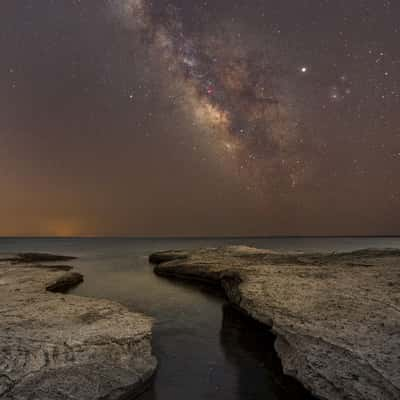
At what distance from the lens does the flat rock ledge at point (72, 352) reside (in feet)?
20.9

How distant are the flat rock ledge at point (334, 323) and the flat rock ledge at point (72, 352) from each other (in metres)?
4.28

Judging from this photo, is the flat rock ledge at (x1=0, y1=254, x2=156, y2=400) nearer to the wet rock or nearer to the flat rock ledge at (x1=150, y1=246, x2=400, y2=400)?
the flat rock ledge at (x1=150, y1=246, x2=400, y2=400)

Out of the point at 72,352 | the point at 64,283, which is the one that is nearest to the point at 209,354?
the point at 72,352

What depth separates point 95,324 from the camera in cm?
984

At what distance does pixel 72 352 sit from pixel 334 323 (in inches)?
306

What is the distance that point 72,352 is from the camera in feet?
24.8

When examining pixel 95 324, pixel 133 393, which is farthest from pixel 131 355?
pixel 95 324

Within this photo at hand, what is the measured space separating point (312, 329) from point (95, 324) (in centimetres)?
722

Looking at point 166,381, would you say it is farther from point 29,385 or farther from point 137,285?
point 137,285

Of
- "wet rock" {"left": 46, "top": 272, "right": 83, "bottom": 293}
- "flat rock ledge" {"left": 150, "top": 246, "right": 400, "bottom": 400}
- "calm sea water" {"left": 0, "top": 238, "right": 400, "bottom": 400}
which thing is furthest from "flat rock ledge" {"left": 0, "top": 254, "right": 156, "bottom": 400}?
"wet rock" {"left": 46, "top": 272, "right": 83, "bottom": 293}

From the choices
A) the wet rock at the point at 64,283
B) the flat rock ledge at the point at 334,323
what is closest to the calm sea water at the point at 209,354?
the flat rock ledge at the point at 334,323

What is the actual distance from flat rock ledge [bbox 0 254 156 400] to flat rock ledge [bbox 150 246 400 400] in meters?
4.28

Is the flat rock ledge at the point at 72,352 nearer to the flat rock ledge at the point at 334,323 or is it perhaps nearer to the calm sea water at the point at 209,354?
the calm sea water at the point at 209,354

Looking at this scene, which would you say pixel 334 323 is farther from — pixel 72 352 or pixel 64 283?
pixel 64 283
